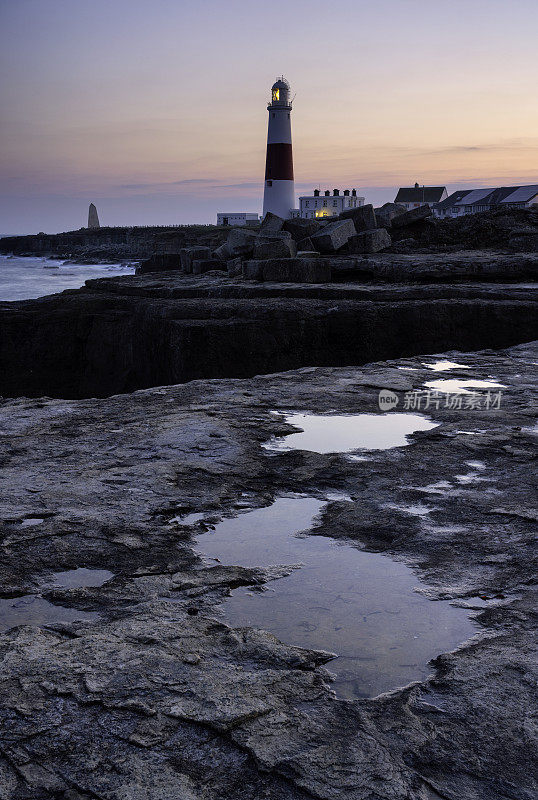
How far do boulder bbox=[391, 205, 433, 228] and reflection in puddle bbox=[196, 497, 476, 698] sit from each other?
36.9ft

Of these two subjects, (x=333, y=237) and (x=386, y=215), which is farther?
(x=386, y=215)

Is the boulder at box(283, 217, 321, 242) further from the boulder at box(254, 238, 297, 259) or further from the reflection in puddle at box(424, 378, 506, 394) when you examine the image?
the reflection in puddle at box(424, 378, 506, 394)

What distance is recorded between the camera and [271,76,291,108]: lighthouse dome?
3253cm

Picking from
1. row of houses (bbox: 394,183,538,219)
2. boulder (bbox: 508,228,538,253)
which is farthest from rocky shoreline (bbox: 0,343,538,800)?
row of houses (bbox: 394,183,538,219)

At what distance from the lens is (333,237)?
1152 cm

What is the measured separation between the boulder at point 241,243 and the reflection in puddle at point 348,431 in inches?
308

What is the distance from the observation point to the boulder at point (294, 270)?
10039mm

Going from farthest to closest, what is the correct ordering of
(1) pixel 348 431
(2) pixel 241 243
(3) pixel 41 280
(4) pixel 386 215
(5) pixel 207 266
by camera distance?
(3) pixel 41 280
(4) pixel 386 215
(5) pixel 207 266
(2) pixel 241 243
(1) pixel 348 431

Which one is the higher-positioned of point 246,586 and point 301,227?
point 301,227

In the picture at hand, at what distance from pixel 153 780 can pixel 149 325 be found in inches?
301

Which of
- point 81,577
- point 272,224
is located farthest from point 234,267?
point 81,577

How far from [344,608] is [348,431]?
1978 mm

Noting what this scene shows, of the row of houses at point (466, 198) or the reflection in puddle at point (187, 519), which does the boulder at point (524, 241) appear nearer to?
the reflection in puddle at point (187, 519)

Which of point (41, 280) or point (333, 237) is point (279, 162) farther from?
point (333, 237)
